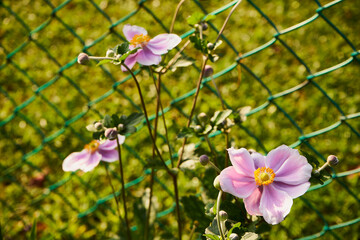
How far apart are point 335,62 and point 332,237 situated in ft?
3.44

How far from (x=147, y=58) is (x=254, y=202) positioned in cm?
42

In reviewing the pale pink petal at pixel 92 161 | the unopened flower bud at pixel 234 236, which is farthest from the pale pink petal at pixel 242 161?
the pale pink petal at pixel 92 161

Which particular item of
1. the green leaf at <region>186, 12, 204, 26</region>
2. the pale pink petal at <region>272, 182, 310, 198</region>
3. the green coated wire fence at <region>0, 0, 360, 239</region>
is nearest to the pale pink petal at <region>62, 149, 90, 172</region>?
the green coated wire fence at <region>0, 0, 360, 239</region>

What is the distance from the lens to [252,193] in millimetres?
777

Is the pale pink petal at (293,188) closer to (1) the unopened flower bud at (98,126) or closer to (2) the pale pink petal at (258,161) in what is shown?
(2) the pale pink petal at (258,161)

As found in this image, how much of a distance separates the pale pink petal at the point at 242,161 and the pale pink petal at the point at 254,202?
37mm

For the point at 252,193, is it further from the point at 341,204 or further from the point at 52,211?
the point at 52,211

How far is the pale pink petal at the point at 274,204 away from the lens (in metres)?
0.72

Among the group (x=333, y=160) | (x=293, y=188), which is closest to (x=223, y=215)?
(x=293, y=188)

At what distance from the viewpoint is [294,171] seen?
2.49 ft

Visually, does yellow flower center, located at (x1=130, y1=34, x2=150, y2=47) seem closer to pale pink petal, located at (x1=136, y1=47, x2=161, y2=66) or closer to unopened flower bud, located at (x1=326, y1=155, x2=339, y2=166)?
pale pink petal, located at (x1=136, y1=47, x2=161, y2=66)

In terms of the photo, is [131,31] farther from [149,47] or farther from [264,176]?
[264,176]

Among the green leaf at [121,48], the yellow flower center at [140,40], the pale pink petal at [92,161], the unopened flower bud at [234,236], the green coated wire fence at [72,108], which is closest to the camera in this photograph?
the unopened flower bud at [234,236]

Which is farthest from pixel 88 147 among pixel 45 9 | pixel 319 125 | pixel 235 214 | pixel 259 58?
pixel 45 9
